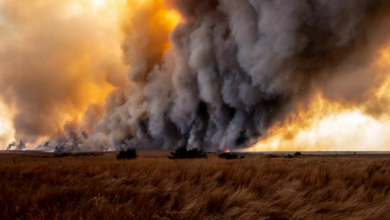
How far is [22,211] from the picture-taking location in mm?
3395

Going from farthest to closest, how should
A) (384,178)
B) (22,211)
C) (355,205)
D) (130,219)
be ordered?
(384,178)
(355,205)
(22,211)
(130,219)

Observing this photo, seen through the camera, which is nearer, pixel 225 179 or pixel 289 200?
pixel 289 200

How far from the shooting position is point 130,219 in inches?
122

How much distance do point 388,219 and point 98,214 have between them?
437cm

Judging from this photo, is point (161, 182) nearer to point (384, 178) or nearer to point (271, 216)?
point (271, 216)

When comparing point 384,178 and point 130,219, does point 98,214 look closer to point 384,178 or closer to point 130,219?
point 130,219

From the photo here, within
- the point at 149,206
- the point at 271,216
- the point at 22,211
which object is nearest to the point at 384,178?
the point at 271,216

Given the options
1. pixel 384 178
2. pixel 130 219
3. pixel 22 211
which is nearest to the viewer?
pixel 130 219

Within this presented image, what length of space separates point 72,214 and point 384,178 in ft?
27.1

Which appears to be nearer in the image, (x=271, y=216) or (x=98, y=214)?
(x=98, y=214)

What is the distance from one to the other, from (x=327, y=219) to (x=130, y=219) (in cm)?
292

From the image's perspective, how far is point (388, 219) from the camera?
353 cm

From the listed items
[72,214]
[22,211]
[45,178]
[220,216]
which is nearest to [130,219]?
[72,214]

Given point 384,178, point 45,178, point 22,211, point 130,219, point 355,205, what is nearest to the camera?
point 130,219
